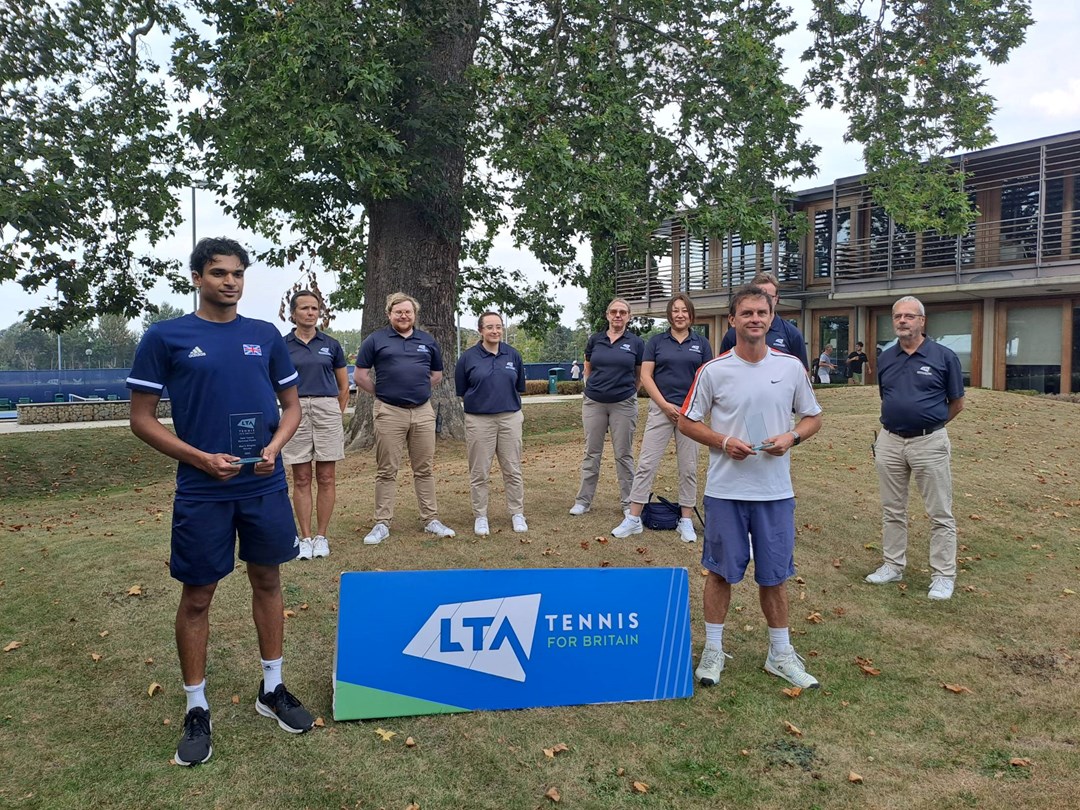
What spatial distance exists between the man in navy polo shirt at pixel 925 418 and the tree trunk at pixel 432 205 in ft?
25.6

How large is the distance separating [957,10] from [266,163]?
11640mm

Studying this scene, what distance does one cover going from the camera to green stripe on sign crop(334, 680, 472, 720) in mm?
3830

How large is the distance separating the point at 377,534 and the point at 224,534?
11.1 feet

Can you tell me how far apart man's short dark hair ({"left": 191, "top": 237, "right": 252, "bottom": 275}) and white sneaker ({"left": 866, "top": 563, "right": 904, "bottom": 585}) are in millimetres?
5176

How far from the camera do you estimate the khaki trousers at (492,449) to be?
23.2 ft

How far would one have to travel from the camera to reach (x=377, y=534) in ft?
22.5

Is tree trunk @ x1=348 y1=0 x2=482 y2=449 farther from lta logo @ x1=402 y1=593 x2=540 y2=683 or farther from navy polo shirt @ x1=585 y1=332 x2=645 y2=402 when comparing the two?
lta logo @ x1=402 y1=593 x2=540 y2=683

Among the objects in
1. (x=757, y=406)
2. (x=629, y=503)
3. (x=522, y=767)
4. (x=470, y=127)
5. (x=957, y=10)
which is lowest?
(x=522, y=767)

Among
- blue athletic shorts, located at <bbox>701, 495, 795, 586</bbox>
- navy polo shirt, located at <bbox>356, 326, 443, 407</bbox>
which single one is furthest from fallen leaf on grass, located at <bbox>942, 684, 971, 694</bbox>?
navy polo shirt, located at <bbox>356, 326, 443, 407</bbox>

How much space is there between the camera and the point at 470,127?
43.1ft

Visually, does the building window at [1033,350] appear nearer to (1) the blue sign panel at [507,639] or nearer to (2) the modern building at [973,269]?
(2) the modern building at [973,269]

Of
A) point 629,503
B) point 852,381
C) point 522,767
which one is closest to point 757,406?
point 522,767

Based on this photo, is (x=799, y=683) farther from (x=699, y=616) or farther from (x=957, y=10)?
(x=957, y=10)

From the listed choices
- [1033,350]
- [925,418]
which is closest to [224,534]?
[925,418]
